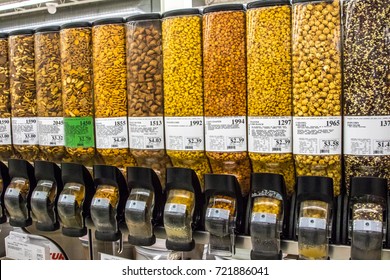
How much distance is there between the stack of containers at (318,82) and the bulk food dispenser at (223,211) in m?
0.18

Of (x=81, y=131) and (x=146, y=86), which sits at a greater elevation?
(x=146, y=86)

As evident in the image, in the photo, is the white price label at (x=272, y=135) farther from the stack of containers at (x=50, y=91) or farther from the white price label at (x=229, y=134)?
the stack of containers at (x=50, y=91)

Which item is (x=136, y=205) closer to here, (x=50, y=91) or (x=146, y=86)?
(x=146, y=86)

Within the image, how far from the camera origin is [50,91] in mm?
1298

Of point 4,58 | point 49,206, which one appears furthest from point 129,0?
point 49,206

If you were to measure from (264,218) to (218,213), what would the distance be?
0.36 ft

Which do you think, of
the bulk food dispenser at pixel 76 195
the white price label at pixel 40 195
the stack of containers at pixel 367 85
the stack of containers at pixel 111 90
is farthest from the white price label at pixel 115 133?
the stack of containers at pixel 367 85

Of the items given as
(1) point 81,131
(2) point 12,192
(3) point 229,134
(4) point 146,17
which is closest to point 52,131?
(1) point 81,131

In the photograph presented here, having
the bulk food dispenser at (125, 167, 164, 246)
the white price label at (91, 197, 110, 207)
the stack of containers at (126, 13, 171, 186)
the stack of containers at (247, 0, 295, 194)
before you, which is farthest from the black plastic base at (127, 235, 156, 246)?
the stack of containers at (247, 0, 295, 194)

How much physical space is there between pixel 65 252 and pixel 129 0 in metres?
4.71

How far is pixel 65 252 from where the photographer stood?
5.32 ft

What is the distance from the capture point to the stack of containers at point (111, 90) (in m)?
1.17

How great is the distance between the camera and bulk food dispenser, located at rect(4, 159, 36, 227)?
129 cm

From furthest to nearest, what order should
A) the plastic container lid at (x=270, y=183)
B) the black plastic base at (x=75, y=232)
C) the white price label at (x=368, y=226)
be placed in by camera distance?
1. the black plastic base at (x=75, y=232)
2. the plastic container lid at (x=270, y=183)
3. the white price label at (x=368, y=226)
